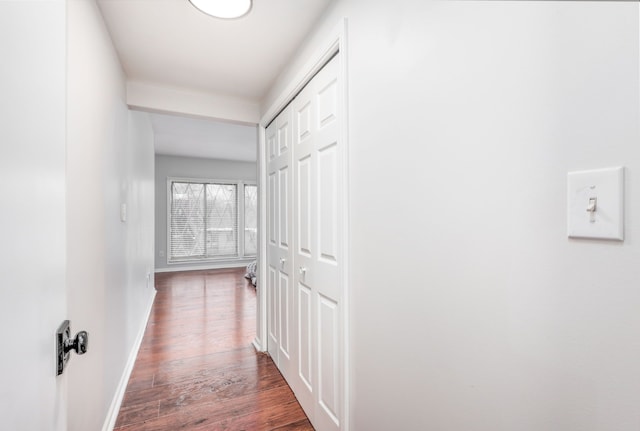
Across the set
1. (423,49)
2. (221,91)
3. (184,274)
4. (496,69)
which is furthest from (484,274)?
(184,274)

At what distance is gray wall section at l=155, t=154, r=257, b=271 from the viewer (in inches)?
246

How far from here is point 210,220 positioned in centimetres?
672

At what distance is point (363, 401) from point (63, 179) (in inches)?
51.0

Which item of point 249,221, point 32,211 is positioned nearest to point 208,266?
point 249,221

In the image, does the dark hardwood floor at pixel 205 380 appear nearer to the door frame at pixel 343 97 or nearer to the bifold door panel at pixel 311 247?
the bifold door panel at pixel 311 247

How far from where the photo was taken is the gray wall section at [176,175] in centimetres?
625

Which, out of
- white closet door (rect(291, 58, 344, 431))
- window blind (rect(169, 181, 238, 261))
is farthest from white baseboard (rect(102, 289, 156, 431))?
window blind (rect(169, 181, 238, 261))

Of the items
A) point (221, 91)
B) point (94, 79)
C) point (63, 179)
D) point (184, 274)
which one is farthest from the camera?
point (184, 274)

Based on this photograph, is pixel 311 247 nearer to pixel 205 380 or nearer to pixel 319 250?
pixel 319 250

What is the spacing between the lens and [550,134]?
59cm

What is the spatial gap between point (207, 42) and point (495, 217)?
6.07 feet

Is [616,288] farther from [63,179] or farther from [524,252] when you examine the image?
[63,179]

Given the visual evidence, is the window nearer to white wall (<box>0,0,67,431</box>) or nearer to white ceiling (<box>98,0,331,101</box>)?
white ceiling (<box>98,0,331,101</box>)

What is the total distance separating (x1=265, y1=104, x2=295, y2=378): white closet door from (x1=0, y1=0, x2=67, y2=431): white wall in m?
1.32
